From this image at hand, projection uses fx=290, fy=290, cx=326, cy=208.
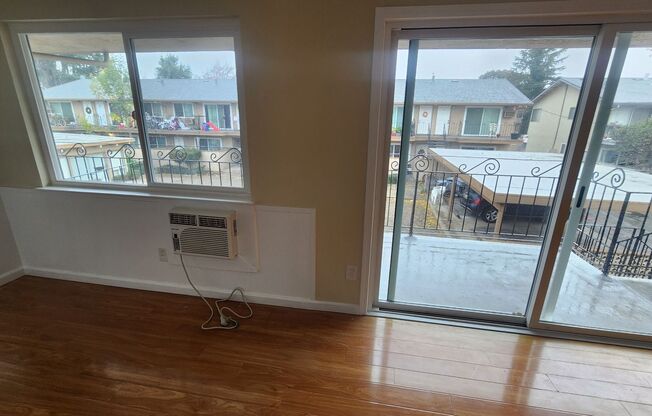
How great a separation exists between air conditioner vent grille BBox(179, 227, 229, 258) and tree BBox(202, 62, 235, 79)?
3.50ft

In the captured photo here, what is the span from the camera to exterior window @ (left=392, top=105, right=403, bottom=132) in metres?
1.89

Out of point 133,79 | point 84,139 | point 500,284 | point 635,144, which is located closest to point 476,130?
point 635,144

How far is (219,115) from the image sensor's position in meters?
2.07

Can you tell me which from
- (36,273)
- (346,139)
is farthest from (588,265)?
(36,273)

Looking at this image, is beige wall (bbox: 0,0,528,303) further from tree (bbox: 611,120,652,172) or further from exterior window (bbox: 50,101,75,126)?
tree (bbox: 611,120,652,172)

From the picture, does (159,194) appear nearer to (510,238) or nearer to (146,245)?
(146,245)

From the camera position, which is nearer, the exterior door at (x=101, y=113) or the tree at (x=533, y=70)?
the tree at (x=533, y=70)

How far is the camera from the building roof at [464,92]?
1.75 meters

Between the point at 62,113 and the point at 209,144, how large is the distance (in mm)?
1265

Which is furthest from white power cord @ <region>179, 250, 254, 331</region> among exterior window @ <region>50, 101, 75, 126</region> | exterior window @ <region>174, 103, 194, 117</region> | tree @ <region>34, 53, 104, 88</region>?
tree @ <region>34, 53, 104, 88</region>

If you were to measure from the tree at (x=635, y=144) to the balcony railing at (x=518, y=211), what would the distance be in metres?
0.09

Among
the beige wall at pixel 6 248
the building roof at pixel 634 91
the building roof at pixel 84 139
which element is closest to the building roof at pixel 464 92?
the building roof at pixel 634 91

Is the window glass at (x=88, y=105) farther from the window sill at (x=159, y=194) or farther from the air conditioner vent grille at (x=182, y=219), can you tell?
the air conditioner vent grille at (x=182, y=219)

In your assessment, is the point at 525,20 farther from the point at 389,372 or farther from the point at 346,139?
the point at 389,372
